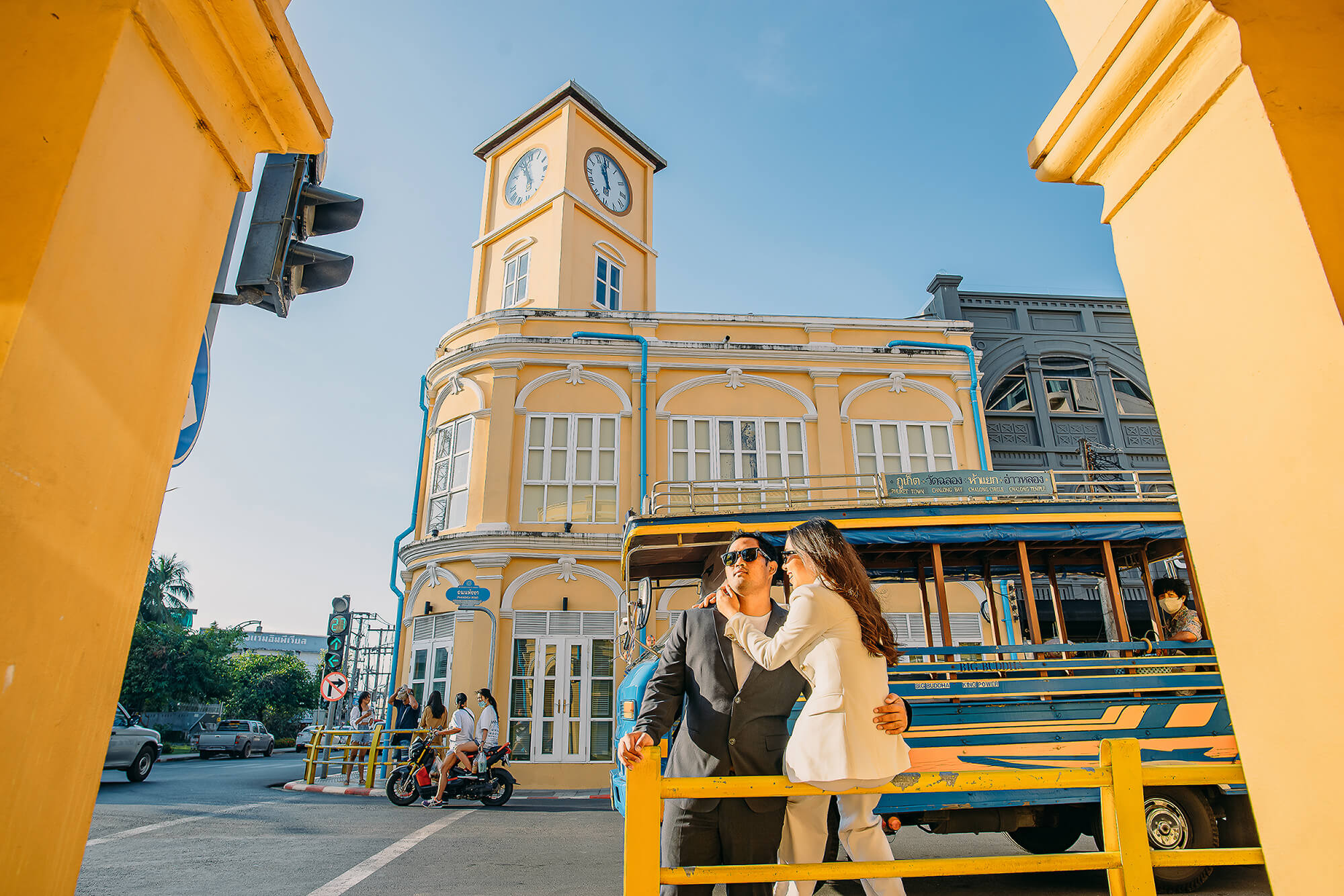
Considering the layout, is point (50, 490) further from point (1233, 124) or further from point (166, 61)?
point (1233, 124)

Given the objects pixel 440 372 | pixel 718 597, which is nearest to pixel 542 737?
pixel 440 372

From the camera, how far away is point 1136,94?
286cm

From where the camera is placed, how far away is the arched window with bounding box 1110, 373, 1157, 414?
19.4 m

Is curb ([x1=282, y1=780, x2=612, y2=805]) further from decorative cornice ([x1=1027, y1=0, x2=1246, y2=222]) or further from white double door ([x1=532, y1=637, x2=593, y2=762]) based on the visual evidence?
decorative cornice ([x1=1027, y1=0, x2=1246, y2=222])

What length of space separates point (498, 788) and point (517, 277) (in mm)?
13248

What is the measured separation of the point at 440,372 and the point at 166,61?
15398mm

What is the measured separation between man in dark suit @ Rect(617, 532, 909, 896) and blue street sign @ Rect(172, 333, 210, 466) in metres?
2.60

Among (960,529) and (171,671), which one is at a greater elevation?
(171,671)

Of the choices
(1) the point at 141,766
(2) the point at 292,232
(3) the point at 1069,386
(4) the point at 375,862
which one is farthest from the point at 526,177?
(4) the point at 375,862

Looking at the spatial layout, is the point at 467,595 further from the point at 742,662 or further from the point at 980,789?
the point at 980,789

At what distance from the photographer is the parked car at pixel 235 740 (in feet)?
90.1

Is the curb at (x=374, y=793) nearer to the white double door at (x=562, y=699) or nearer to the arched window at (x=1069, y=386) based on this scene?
the white double door at (x=562, y=699)

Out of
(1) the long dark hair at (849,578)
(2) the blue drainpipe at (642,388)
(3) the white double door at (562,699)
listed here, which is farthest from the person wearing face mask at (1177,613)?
(3) the white double door at (562,699)

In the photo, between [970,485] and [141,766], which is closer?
A: [970,485]
